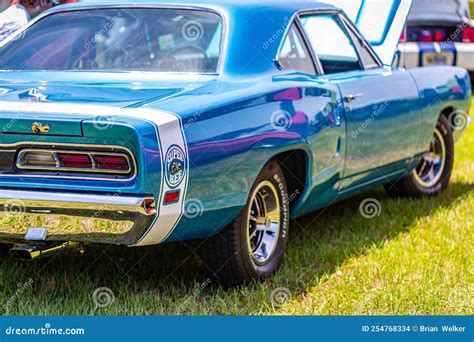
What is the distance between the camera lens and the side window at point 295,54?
5329 millimetres

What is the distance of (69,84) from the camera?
181 inches

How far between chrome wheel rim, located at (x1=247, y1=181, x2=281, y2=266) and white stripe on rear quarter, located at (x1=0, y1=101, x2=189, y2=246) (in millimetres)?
804

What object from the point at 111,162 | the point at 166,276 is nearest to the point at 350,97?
the point at 166,276

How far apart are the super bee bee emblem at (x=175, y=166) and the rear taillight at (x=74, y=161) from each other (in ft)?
0.51

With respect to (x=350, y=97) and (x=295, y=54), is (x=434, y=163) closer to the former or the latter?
(x=350, y=97)

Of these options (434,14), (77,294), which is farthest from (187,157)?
(434,14)

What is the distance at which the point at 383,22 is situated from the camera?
22.8 ft

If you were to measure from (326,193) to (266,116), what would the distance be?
927 millimetres

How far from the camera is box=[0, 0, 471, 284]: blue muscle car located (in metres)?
3.96

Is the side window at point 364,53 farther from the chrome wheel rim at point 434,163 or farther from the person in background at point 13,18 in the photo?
the person in background at point 13,18

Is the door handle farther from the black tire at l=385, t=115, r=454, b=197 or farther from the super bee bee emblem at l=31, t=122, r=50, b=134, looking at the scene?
the super bee bee emblem at l=31, t=122, r=50, b=134

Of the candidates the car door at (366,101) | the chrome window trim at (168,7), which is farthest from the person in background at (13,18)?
the car door at (366,101)

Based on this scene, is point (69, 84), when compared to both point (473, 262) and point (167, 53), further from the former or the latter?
point (473, 262)

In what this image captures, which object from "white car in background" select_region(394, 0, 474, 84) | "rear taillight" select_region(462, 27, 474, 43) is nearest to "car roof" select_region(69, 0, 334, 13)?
"white car in background" select_region(394, 0, 474, 84)
